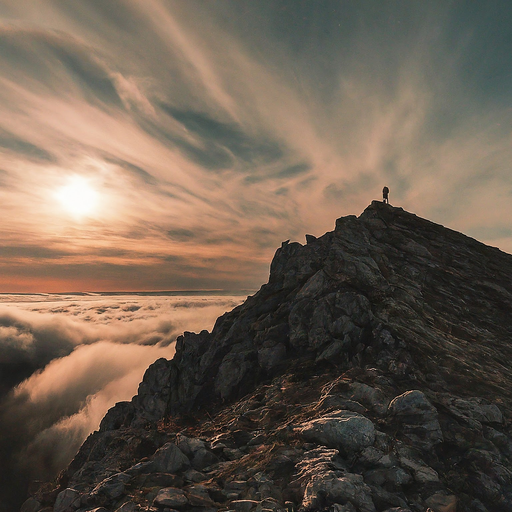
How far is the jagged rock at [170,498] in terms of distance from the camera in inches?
367

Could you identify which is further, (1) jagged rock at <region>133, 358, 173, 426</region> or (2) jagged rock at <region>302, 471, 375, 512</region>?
(1) jagged rock at <region>133, 358, 173, 426</region>

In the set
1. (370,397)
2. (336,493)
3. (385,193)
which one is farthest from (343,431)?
(385,193)

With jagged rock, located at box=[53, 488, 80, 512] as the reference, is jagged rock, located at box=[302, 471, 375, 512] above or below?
above

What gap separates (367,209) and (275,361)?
83.7 feet

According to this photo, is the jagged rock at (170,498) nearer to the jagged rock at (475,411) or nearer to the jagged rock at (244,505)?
the jagged rock at (244,505)

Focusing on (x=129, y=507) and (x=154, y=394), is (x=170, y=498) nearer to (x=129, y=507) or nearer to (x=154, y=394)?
(x=129, y=507)

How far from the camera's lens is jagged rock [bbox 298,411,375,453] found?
11.0 m

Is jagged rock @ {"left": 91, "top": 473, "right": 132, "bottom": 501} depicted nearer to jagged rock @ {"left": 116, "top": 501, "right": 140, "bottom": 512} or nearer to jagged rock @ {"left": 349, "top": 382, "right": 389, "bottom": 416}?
jagged rock @ {"left": 116, "top": 501, "right": 140, "bottom": 512}

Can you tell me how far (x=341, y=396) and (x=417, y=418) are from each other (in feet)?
11.2

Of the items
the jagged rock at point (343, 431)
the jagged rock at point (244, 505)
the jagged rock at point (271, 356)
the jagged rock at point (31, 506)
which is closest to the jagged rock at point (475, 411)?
the jagged rock at point (343, 431)

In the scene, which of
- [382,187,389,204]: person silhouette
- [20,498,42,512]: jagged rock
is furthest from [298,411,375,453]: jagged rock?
[382,187,389,204]: person silhouette

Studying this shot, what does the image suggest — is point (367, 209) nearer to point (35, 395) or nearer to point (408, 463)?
point (408, 463)

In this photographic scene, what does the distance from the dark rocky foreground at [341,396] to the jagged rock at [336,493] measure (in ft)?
A: 0.12

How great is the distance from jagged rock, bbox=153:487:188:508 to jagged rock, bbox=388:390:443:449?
961cm
